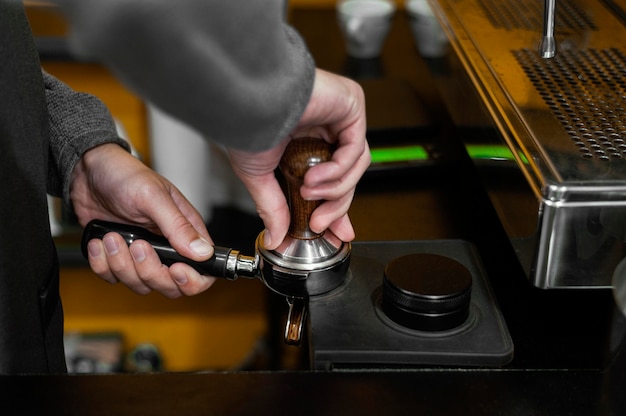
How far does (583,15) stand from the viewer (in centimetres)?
104

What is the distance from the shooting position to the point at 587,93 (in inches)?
33.3

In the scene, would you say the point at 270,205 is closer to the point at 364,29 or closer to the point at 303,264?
the point at 303,264

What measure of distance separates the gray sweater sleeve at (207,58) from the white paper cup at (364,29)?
2.79 ft

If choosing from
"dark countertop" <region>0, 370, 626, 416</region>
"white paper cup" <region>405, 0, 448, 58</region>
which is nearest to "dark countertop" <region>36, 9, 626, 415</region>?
"dark countertop" <region>0, 370, 626, 416</region>

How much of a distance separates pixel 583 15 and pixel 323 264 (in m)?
0.50

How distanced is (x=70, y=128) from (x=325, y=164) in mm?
401

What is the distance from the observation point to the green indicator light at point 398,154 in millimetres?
1035

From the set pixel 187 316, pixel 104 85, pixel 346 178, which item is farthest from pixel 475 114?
pixel 187 316

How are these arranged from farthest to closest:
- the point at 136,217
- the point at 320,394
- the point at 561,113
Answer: the point at 136,217, the point at 561,113, the point at 320,394

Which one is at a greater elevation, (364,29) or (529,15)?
(529,15)

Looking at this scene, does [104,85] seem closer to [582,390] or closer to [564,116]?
[564,116]

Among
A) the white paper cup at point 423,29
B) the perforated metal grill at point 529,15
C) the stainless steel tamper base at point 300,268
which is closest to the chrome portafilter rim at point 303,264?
the stainless steel tamper base at point 300,268

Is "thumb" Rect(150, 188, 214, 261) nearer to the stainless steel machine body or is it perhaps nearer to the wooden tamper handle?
the wooden tamper handle

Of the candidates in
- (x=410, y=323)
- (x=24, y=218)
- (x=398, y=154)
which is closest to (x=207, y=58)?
(x=410, y=323)
